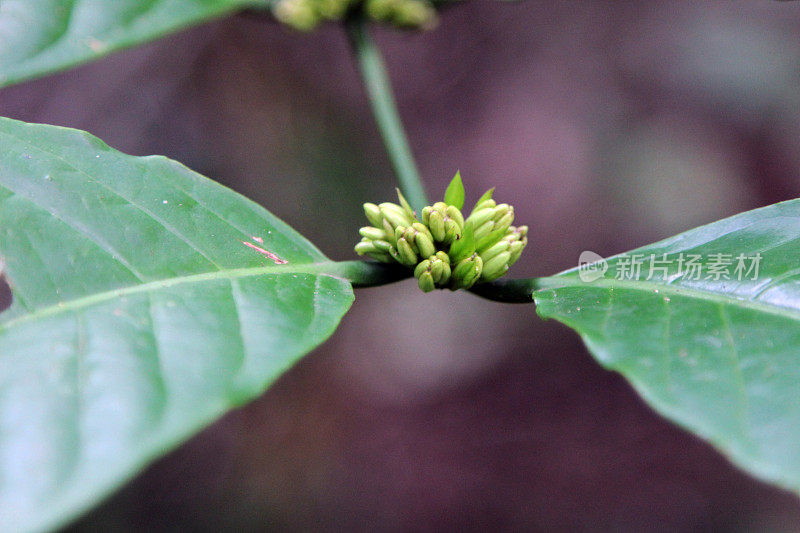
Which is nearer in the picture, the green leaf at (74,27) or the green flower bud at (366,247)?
the green flower bud at (366,247)

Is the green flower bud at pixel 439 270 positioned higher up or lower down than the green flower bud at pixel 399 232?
lower down

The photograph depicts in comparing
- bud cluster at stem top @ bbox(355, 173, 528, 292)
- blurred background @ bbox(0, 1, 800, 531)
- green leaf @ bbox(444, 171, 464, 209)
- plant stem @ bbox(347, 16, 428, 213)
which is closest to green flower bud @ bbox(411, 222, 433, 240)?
bud cluster at stem top @ bbox(355, 173, 528, 292)

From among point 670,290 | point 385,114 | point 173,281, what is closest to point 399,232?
point 173,281

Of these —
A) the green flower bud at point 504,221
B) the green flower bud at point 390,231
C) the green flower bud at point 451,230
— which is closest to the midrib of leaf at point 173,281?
the green flower bud at point 390,231

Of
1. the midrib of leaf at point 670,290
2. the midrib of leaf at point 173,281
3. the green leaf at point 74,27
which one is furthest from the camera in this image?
the green leaf at point 74,27

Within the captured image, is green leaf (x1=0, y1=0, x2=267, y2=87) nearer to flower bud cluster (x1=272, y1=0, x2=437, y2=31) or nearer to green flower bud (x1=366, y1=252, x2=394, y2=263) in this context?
flower bud cluster (x1=272, y1=0, x2=437, y2=31)

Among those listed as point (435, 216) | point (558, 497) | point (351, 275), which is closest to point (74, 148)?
point (351, 275)

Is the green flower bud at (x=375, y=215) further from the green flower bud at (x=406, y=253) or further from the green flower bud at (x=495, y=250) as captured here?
the green flower bud at (x=495, y=250)

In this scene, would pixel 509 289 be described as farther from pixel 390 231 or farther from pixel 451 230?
pixel 390 231
